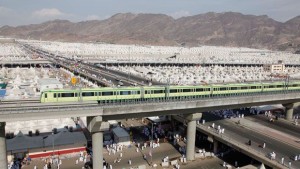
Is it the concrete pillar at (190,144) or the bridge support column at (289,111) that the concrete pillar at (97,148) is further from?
the bridge support column at (289,111)

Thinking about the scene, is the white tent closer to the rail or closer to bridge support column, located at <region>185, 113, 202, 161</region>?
the rail

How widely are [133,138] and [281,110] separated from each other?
141 feet

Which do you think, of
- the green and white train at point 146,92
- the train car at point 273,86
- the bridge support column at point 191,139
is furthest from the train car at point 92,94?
the train car at point 273,86

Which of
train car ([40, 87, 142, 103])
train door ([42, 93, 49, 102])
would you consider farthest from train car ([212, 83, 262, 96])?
train door ([42, 93, 49, 102])

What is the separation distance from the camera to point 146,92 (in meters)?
47.6

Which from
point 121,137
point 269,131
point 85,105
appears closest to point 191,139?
point 121,137

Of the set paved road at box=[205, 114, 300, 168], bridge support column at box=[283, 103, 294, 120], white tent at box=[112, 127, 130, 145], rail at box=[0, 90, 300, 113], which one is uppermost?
rail at box=[0, 90, 300, 113]

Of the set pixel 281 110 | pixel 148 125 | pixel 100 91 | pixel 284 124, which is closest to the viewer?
pixel 100 91

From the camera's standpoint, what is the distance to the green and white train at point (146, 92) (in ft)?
136

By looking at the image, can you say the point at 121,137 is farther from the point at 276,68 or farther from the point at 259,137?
the point at 276,68

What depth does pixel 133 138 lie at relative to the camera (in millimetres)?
58656

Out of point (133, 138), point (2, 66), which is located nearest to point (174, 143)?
point (133, 138)

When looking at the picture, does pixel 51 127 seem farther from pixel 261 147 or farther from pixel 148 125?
pixel 261 147

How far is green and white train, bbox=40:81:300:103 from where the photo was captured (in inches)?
1626
